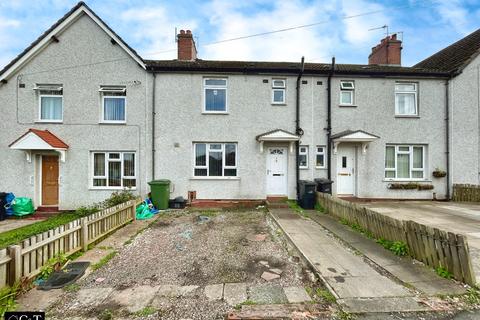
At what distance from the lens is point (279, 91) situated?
10.7 m

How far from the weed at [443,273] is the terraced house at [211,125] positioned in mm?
6728

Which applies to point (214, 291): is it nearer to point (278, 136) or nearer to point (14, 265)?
point (14, 265)

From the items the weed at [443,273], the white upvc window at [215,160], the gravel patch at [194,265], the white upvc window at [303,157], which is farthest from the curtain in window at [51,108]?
the weed at [443,273]

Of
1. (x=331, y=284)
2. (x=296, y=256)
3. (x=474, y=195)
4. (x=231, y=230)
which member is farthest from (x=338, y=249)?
(x=474, y=195)

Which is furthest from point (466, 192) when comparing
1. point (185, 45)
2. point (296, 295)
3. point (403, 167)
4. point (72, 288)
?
point (185, 45)

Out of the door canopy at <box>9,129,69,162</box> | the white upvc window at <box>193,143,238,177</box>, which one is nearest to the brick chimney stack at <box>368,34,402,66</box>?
the white upvc window at <box>193,143,238,177</box>

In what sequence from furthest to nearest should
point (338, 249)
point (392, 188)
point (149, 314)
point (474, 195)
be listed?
point (392, 188) → point (474, 195) → point (338, 249) → point (149, 314)

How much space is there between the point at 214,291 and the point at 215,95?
28.8ft

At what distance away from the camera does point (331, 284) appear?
3566mm

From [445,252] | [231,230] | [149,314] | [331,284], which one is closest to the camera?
[149,314]

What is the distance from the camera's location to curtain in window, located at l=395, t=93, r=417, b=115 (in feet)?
36.0

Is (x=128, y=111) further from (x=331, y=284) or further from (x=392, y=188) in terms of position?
(x=392, y=188)

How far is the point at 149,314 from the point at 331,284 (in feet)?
8.71

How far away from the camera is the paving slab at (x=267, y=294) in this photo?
125 inches
